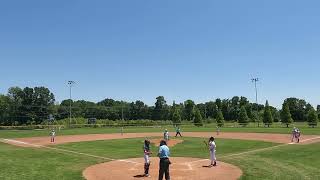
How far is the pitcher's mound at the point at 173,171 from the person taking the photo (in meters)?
20.0

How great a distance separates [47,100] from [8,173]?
449 feet

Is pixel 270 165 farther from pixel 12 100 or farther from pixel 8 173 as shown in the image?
pixel 12 100

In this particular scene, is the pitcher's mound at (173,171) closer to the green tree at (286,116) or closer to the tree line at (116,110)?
the green tree at (286,116)

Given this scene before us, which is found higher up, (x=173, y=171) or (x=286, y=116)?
(x=286, y=116)

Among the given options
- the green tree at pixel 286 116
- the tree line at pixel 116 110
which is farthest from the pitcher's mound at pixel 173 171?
the tree line at pixel 116 110

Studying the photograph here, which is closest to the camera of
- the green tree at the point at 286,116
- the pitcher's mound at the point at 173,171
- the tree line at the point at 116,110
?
the pitcher's mound at the point at 173,171

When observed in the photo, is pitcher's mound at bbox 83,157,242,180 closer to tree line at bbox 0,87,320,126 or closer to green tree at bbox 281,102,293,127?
green tree at bbox 281,102,293,127

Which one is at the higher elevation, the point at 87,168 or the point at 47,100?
the point at 47,100

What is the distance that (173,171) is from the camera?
2175cm

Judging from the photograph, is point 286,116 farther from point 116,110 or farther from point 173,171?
point 116,110

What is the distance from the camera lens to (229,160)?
26.6 metres

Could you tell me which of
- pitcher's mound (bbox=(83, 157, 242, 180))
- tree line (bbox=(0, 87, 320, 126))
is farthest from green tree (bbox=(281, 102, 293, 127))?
pitcher's mound (bbox=(83, 157, 242, 180))

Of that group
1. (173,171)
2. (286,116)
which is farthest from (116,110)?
(173,171)

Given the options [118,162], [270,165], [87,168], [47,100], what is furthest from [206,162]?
[47,100]
